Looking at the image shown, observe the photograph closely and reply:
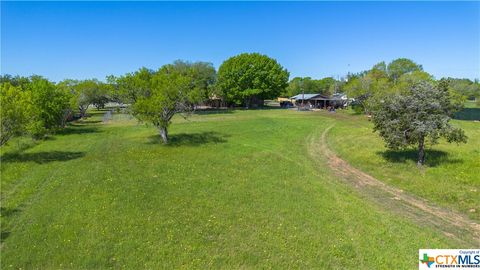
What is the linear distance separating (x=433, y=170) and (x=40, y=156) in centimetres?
2908

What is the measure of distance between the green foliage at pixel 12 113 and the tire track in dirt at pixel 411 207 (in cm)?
2287

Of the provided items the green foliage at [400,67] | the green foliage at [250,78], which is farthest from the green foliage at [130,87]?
the green foliage at [400,67]

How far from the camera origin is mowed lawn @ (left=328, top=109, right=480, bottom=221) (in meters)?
15.0

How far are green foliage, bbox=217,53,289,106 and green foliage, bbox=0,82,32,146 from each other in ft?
192

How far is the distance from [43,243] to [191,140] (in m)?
22.0

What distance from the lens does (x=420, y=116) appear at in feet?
65.4

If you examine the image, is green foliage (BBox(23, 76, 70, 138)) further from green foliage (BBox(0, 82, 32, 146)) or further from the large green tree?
the large green tree

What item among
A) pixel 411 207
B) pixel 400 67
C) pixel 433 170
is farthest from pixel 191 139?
pixel 400 67

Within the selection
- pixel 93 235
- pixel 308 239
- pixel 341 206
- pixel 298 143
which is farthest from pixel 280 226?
pixel 298 143

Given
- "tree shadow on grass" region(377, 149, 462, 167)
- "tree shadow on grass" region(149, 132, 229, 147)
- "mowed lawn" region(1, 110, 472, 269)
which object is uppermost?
"tree shadow on grass" region(149, 132, 229, 147)

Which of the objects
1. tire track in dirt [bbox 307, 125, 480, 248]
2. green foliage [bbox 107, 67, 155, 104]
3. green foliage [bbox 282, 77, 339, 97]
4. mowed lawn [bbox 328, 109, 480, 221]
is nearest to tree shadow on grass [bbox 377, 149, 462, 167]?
mowed lawn [bbox 328, 109, 480, 221]

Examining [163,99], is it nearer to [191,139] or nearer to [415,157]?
[191,139]

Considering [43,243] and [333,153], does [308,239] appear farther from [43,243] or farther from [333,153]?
[333,153]

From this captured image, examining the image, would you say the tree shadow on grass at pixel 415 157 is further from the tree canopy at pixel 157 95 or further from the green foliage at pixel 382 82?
the tree canopy at pixel 157 95
